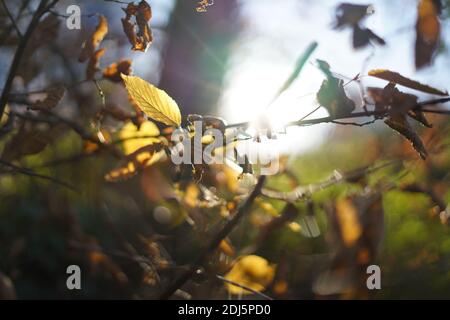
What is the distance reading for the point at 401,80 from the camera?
789mm

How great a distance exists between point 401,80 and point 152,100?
1.29 feet

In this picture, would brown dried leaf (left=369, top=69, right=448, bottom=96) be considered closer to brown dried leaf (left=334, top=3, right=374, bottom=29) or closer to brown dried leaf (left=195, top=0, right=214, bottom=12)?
brown dried leaf (left=334, top=3, right=374, bottom=29)

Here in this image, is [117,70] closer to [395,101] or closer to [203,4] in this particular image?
[203,4]

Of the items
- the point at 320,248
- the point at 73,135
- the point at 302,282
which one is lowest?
the point at 302,282

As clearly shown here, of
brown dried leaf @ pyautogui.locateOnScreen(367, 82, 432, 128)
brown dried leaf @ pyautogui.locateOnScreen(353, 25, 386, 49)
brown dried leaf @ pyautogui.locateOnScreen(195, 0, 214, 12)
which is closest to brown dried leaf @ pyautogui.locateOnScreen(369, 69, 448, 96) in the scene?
brown dried leaf @ pyautogui.locateOnScreen(367, 82, 432, 128)

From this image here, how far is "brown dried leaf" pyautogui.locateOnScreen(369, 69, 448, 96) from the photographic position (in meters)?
0.76

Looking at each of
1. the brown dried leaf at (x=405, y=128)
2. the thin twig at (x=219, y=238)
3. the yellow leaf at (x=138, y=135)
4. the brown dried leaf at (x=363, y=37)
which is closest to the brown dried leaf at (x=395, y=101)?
the brown dried leaf at (x=405, y=128)

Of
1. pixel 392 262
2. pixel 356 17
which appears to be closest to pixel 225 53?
pixel 392 262

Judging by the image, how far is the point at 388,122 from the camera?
0.80m

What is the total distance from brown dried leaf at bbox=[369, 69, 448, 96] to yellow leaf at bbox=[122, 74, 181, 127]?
0.32m

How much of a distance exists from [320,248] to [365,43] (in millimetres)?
1272

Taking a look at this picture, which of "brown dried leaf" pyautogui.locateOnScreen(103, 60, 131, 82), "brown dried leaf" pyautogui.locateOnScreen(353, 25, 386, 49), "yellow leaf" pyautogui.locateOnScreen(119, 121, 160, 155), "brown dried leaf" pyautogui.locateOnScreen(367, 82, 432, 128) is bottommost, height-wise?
"brown dried leaf" pyautogui.locateOnScreen(367, 82, 432, 128)

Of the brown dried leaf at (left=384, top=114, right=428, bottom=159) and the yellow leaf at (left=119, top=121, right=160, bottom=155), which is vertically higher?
the yellow leaf at (left=119, top=121, right=160, bottom=155)
